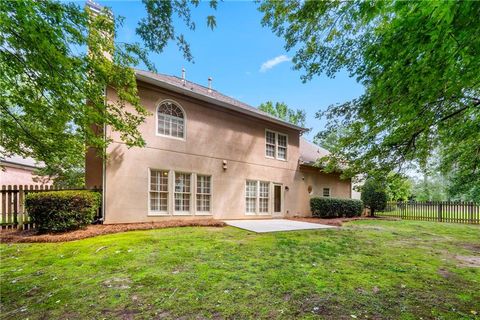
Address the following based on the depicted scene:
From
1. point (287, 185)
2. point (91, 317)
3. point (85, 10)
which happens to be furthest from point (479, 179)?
point (85, 10)

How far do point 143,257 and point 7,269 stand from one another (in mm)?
2467

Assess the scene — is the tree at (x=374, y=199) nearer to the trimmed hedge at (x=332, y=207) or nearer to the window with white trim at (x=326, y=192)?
the trimmed hedge at (x=332, y=207)

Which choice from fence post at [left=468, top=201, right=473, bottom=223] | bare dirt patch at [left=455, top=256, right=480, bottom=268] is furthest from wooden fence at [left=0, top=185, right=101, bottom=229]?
fence post at [left=468, top=201, right=473, bottom=223]

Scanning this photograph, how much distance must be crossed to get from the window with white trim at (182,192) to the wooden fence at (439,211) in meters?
17.6

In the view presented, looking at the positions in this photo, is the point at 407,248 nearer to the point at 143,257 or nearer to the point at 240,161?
the point at 143,257

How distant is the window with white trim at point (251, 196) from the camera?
44.2 feet

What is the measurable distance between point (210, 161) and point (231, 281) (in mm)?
8297

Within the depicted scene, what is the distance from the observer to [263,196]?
14234mm

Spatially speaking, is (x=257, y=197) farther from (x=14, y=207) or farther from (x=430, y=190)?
(x=430, y=190)

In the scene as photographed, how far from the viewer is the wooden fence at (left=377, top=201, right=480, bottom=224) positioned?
51.4ft

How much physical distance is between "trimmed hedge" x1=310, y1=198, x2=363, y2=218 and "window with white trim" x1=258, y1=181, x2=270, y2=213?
11.7 feet

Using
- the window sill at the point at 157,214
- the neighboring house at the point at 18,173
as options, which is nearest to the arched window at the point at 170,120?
the window sill at the point at 157,214

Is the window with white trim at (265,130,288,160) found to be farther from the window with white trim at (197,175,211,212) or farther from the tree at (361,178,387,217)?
the tree at (361,178,387,217)

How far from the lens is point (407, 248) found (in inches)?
277
